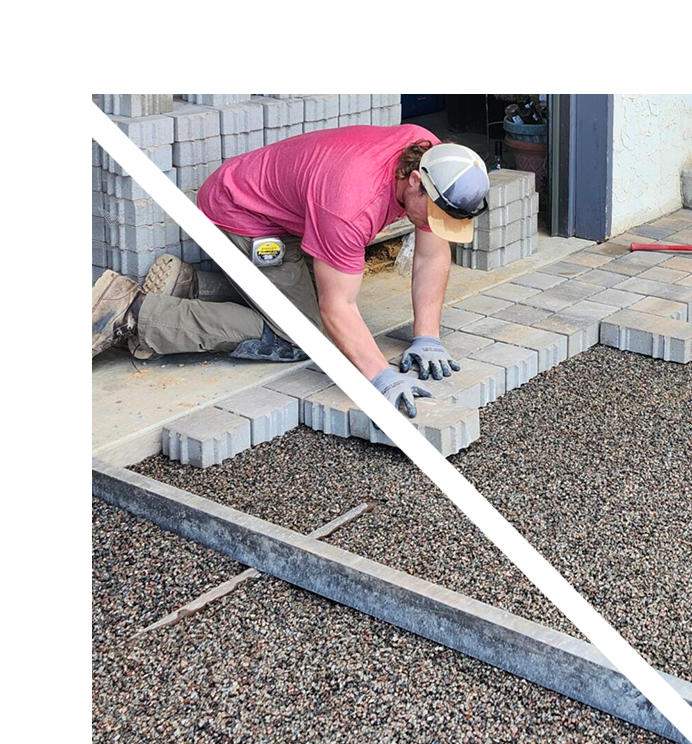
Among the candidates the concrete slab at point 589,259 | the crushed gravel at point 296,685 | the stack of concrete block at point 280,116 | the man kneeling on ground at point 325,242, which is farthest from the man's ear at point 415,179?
the concrete slab at point 589,259

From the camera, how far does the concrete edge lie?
2.64m

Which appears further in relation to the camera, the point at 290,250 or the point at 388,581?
A: the point at 290,250

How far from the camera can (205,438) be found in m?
4.19

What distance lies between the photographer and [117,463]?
4230mm

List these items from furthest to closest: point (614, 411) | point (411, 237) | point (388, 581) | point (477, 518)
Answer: point (411, 237) < point (614, 411) < point (388, 581) < point (477, 518)

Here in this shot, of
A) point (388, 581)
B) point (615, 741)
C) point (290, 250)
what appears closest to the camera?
point (615, 741)

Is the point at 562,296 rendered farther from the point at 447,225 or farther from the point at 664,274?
the point at 447,225

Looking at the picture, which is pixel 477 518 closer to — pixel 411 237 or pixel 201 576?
pixel 201 576

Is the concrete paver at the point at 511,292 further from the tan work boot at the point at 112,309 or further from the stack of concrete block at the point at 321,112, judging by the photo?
the tan work boot at the point at 112,309

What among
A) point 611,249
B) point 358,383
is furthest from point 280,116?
point 358,383

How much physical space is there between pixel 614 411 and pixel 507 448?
26.4 inches

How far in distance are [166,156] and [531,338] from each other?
2.17 metres

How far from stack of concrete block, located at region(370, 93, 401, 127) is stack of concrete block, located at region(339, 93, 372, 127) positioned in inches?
1.3

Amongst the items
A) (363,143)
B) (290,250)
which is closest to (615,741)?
(363,143)
